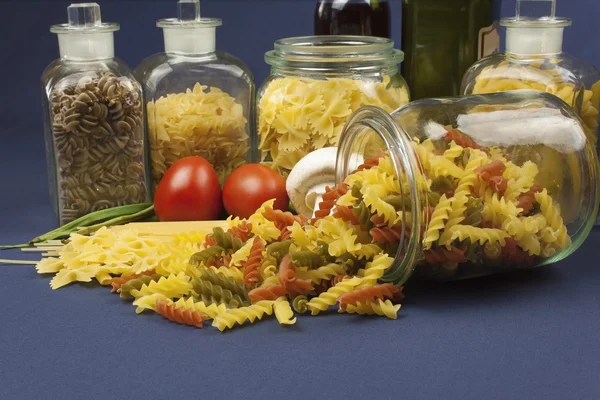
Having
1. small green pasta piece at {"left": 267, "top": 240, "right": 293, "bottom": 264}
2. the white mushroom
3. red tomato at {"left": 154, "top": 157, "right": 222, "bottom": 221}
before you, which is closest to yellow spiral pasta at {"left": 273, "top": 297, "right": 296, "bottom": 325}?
small green pasta piece at {"left": 267, "top": 240, "right": 293, "bottom": 264}

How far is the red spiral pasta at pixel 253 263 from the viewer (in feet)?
6.29

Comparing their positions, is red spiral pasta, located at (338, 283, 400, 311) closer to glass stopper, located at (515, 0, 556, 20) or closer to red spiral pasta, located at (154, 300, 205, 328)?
red spiral pasta, located at (154, 300, 205, 328)

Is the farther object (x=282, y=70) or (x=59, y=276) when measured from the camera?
(x=282, y=70)

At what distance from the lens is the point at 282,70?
95.3 inches

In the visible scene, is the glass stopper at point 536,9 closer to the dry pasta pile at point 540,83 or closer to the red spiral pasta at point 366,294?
the dry pasta pile at point 540,83

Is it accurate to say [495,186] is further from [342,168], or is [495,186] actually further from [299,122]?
[299,122]

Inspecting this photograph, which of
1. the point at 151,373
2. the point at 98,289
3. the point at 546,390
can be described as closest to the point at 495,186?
the point at 546,390

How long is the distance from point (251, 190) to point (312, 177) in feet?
0.56

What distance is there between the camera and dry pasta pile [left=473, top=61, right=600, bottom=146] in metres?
2.27

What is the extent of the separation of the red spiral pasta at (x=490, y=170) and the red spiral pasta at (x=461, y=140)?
0.06 metres

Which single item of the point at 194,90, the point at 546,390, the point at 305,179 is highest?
the point at 194,90

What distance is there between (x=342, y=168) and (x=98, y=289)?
2.01ft

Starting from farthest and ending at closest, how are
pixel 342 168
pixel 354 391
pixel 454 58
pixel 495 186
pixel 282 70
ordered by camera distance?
pixel 454 58
pixel 282 70
pixel 342 168
pixel 495 186
pixel 354 391

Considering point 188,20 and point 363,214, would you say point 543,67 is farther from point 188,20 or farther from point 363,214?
point 188,20
